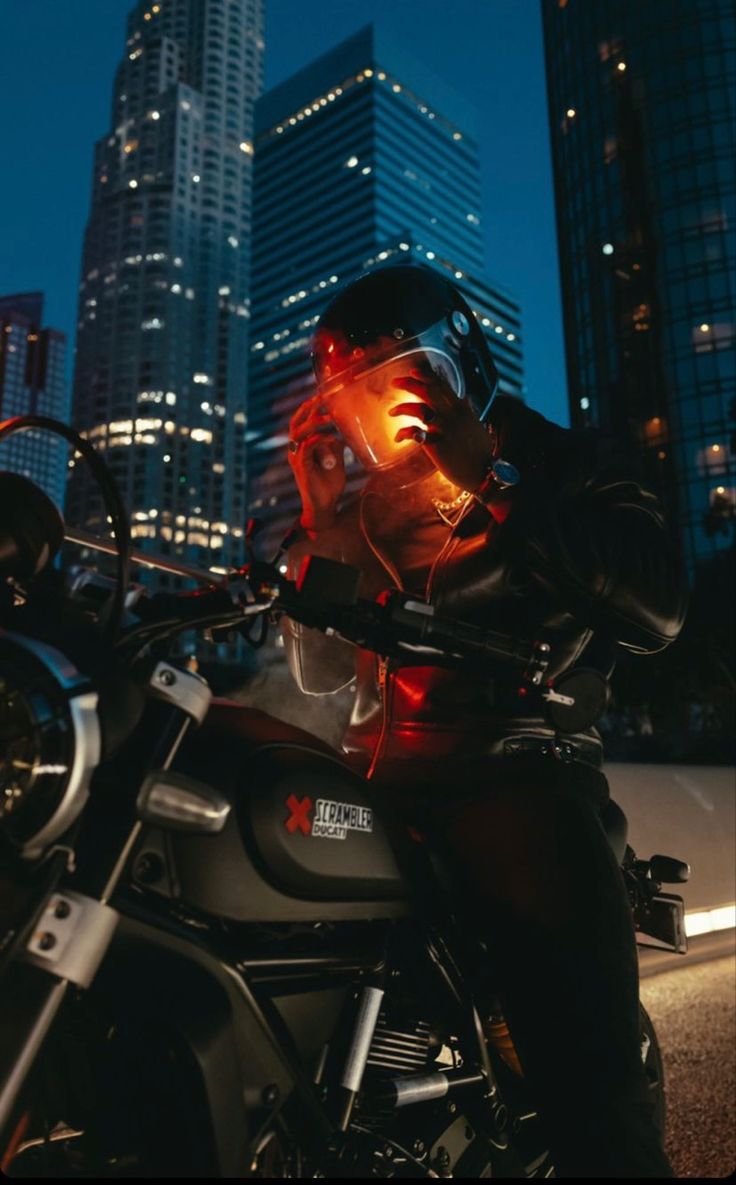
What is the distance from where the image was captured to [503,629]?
2.03 meters

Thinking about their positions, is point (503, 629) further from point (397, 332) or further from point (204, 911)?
point (204, 911)

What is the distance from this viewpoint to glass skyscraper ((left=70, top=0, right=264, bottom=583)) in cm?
12838

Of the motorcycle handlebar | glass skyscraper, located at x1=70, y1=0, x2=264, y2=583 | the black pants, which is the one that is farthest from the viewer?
glass skyscraper, located at x1=70, y1=0, x2=264, y2=583

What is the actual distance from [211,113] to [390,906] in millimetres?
160725

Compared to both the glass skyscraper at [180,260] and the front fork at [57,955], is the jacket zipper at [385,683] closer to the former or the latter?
the front fork at [57,955]

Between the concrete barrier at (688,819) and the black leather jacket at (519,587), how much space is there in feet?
10.4

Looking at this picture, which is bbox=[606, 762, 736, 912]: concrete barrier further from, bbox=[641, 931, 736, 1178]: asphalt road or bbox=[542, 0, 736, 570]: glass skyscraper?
bbox=[542, 0, 736, 570]: glass skyscraper

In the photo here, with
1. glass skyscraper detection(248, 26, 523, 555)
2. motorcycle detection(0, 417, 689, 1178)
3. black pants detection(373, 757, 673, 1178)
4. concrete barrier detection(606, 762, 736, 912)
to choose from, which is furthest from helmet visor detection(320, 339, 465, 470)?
glass skyscraper detection(248, 26, 523, 555)

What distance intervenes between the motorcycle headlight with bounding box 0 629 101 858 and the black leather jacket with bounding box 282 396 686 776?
56 cm

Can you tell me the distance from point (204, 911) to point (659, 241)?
59.7 m

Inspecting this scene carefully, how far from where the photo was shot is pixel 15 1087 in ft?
3.44

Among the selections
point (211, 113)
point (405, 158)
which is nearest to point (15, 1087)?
point (405, 158)

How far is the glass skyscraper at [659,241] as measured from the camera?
5031 cm

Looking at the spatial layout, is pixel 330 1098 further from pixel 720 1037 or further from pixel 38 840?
pixel 720 1037
